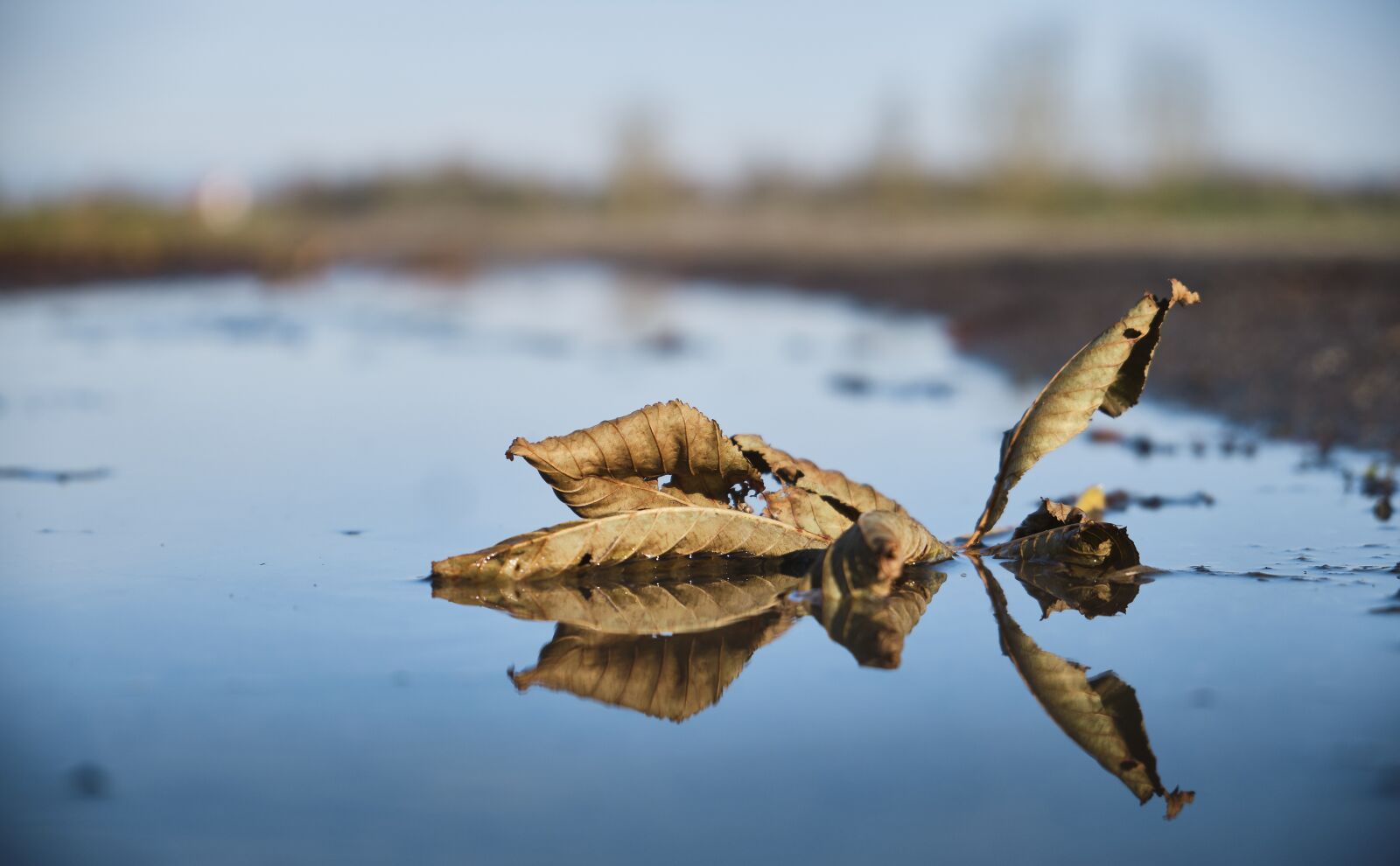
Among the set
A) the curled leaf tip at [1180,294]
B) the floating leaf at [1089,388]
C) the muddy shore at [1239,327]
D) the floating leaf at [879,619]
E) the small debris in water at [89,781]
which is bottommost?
the small debris in water at [89,781]

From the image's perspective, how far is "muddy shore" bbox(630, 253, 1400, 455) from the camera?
5.72 meters

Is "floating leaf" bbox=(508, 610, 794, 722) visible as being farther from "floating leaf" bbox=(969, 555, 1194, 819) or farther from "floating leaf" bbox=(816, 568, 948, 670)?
"floating leaf" bbox=(969, 555, 1194, 819)

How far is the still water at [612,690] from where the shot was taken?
5.80ft

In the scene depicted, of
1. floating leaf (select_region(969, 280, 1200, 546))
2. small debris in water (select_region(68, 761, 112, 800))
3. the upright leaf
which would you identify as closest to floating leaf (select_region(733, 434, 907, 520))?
the upright leaf

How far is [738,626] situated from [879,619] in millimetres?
300

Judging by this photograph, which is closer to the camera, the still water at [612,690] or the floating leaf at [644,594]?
the still water at [612,690]

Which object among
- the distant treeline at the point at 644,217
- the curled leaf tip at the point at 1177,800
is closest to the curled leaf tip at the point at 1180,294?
the curled leaf tip at the point at 1177,800

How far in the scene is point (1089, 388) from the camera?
3074 mm

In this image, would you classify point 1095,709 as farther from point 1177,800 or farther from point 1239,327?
point 1239,327

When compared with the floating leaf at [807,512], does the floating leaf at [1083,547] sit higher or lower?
lower

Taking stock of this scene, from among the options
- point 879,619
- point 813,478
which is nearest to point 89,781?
point 879,619

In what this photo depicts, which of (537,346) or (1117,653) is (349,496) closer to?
(1117,653)

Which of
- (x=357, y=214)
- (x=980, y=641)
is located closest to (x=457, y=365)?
(x=980, y=641)

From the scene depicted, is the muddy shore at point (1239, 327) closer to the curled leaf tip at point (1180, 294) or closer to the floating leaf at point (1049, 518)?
the floating leaf at point (1049, 518)
